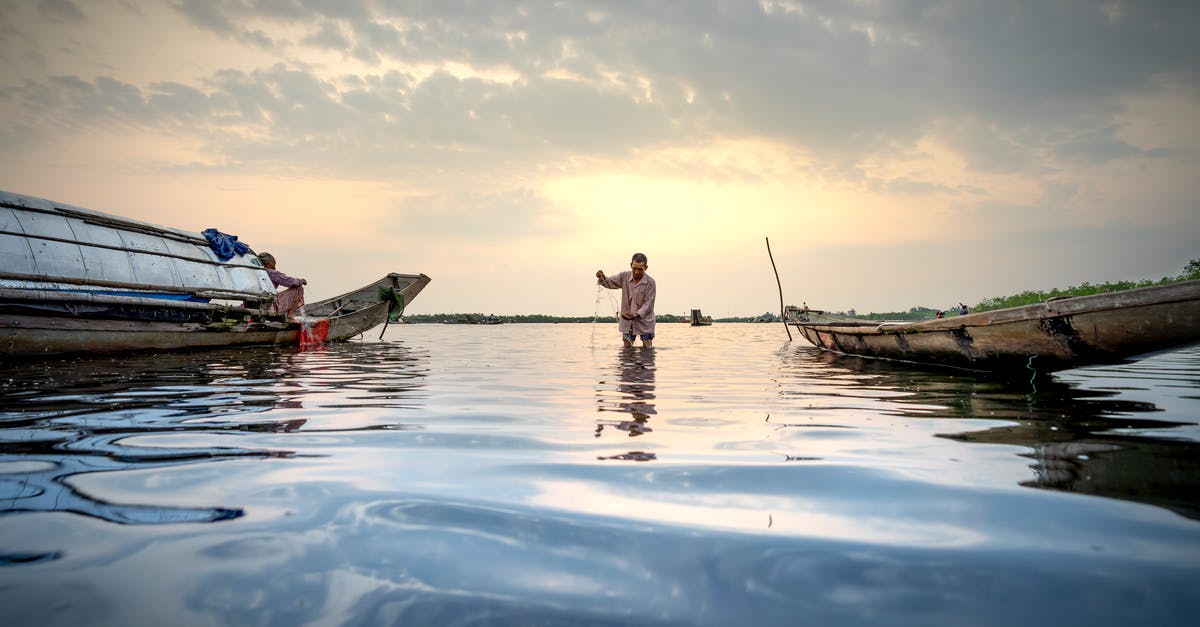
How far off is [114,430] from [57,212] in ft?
35.5

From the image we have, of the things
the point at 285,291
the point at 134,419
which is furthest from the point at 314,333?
the point at 134,419

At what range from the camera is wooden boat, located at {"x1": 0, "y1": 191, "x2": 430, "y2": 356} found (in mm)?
9359

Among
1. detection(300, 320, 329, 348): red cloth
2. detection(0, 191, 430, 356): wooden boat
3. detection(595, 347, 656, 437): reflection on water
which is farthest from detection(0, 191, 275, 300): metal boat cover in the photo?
detection(595, 347, 656, 437): reflection on water

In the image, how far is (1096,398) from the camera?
193 inches

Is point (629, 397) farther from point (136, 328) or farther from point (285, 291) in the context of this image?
point (285, 291)

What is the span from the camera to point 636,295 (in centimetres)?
1136

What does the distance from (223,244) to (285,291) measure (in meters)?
1.96

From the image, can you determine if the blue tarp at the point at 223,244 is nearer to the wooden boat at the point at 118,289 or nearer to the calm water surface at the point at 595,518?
the wooden boat at the point at 118,289

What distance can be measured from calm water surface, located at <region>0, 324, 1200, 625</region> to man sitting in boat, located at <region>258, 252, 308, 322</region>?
10.8 m

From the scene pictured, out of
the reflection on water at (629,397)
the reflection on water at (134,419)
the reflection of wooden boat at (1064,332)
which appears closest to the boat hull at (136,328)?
the reflection on water at (134,419)

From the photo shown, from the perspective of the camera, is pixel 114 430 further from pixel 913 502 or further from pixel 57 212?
pixel 57 212

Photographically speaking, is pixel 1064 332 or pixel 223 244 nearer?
pixel 1064 332

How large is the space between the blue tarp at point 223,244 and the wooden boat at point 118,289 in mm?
83

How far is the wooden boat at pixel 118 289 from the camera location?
9.36m
